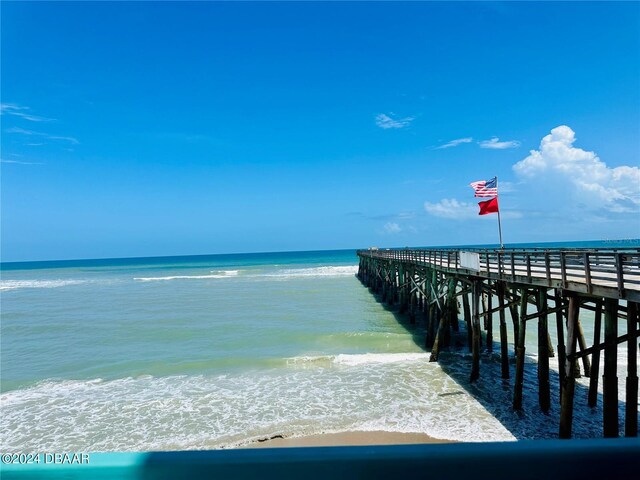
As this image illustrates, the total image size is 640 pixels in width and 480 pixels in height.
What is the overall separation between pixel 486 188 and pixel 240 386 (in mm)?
13524

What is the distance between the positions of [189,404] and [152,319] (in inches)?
626

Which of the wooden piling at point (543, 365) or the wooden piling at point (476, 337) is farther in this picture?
the wooden piling at point (476, 337)

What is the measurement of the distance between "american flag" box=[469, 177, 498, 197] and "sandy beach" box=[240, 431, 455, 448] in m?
12.3

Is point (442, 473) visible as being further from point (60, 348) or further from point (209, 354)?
point (60, 348)

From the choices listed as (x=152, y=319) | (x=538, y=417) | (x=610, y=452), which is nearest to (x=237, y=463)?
(x=610, y=452)

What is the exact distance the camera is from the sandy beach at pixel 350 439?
9.07 metres

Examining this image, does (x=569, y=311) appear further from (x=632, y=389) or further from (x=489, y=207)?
(x=489, y=207)

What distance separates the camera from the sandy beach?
907 cm

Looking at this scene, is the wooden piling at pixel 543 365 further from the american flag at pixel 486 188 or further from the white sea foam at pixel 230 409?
the american flag at pixel 486 188

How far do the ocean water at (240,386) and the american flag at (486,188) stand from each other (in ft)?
23.3

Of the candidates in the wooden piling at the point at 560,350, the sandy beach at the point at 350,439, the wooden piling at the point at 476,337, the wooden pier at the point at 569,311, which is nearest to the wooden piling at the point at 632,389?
the wooden pier at the point at 569,311

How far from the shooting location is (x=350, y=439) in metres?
9.27

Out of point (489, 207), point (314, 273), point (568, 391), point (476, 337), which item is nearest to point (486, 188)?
point (489, 207)

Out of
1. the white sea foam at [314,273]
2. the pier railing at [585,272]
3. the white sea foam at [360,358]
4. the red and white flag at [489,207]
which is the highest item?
the red and white flag at [489,207]
